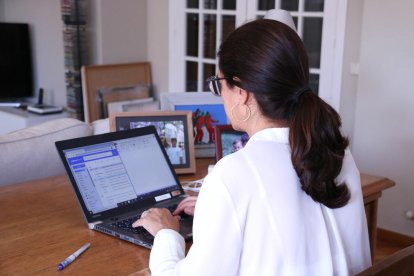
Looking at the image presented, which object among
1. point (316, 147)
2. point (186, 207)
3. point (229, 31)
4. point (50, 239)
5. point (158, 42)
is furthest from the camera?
point (158, 42)

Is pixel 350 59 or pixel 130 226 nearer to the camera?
pixel 130 226

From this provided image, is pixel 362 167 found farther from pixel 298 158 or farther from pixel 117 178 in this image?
pixel 298 158

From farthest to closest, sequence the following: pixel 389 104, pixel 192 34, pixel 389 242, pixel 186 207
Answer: pixel 192 34
pixel 389 242
pixel 389 104
pixel 186 207

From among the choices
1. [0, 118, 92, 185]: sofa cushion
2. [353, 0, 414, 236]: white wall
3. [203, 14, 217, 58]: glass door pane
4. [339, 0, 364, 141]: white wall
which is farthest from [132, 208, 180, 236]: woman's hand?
[203, 14, 217, 58]: glass door pane

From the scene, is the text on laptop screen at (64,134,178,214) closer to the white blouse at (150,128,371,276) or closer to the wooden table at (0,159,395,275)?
the wooden table at (0,159,395,275)

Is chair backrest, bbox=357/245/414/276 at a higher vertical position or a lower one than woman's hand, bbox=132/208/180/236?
higher

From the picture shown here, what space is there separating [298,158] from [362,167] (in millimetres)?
2620

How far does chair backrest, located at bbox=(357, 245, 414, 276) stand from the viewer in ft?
3.14

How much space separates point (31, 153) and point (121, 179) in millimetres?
508

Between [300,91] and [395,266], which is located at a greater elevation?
[300,91]

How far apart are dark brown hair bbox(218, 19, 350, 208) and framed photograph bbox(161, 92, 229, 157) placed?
3.61 ft

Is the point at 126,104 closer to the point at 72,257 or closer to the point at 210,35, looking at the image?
the point at 210,35

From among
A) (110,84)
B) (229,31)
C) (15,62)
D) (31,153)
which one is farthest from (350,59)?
(15,62)

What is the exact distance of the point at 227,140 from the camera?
Result: 2018 millimetres
